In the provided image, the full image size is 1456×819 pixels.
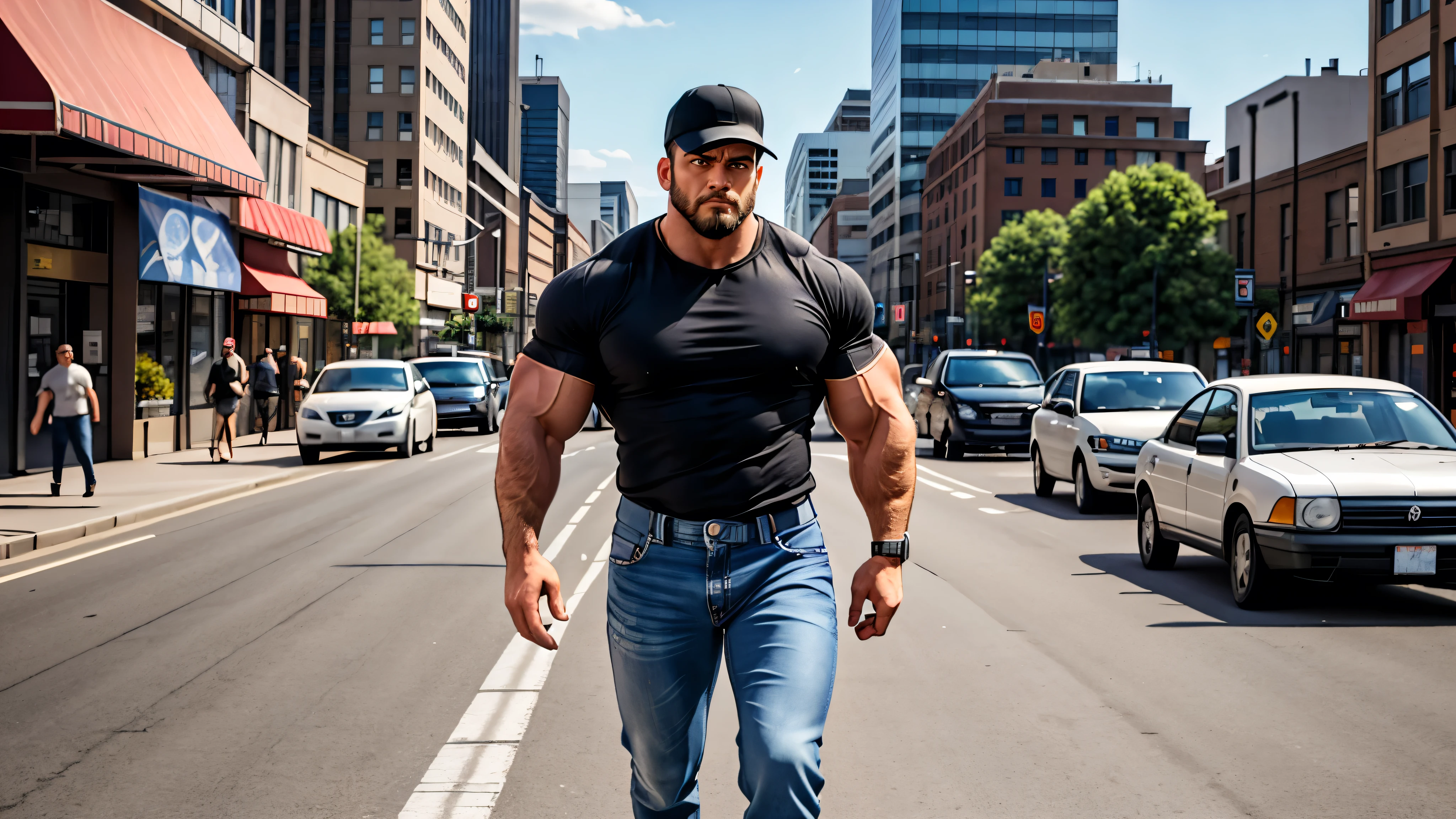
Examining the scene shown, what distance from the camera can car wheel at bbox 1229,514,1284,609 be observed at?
865cm

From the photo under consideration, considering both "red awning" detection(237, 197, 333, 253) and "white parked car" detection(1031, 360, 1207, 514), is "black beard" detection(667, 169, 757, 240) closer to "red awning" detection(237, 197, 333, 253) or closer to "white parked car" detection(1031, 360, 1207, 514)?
"white parked car" detection(1031, 360, 1207, 514)

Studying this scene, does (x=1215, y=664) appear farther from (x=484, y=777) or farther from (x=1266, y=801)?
(x=484, y=777)

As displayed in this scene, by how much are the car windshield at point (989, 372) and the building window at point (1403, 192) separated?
1624 cm

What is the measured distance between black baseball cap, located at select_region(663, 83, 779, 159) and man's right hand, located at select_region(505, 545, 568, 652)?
3.38 feet

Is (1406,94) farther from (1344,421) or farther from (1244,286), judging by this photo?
(1344,421)

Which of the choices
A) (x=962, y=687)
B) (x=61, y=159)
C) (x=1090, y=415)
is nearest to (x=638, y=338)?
(x=962, y=687)

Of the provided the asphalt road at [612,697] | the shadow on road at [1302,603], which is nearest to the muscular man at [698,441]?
the asphalt road at [612,697]

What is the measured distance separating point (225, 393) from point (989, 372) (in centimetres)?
1329

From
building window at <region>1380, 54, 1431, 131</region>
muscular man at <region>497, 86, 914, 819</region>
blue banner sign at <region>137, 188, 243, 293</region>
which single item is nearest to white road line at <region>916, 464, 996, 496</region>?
muscular man at <region>497, 86, 914, 819</region>

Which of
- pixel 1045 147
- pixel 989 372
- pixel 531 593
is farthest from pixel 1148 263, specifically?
pixel 531 593

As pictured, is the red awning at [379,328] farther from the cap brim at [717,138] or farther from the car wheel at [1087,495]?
the cap brim at [717,138]

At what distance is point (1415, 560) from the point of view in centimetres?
824

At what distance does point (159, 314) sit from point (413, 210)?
175ft

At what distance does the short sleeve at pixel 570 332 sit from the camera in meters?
3.17
